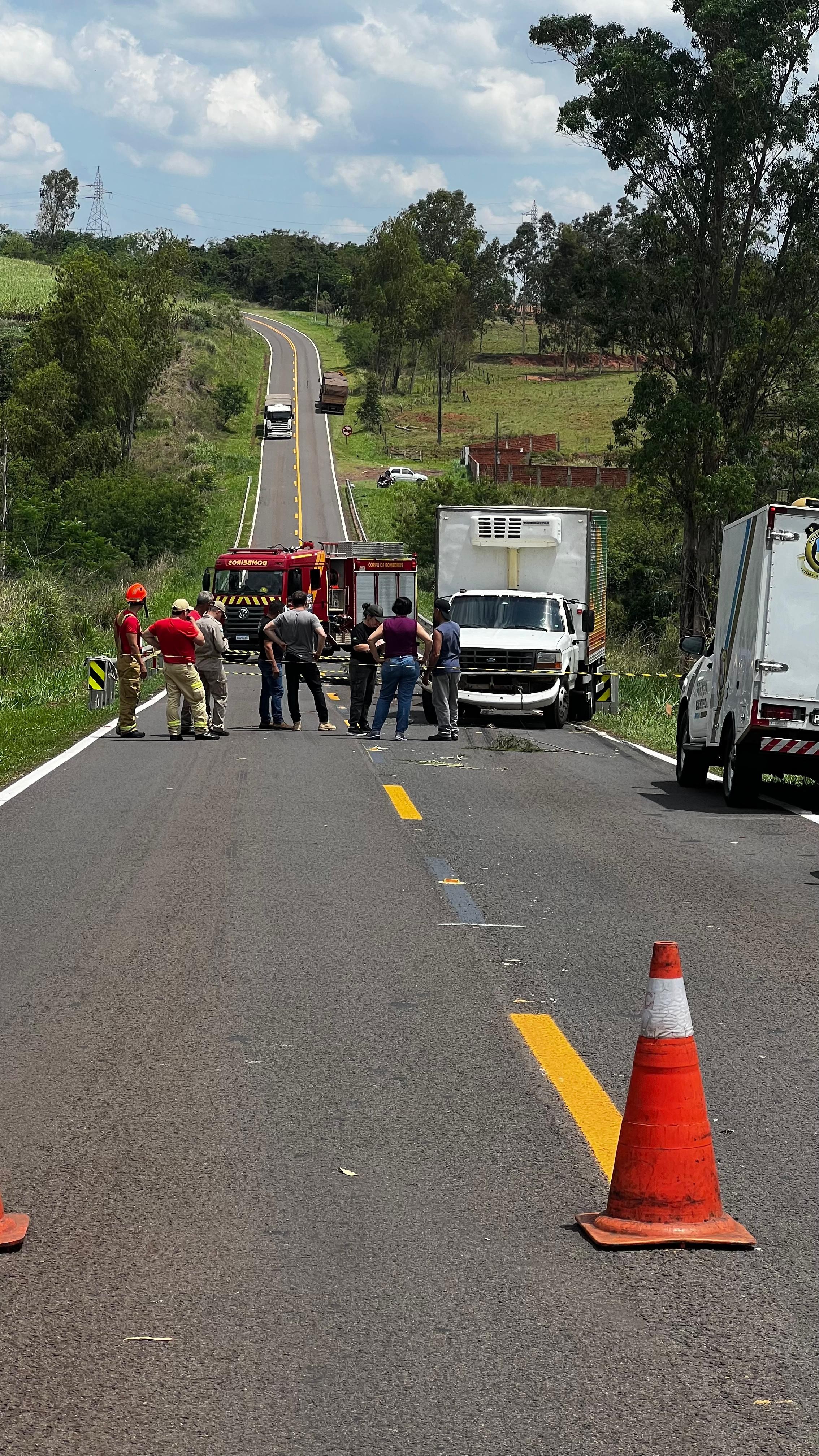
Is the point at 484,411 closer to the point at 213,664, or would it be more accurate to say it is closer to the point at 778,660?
the point at 213,664

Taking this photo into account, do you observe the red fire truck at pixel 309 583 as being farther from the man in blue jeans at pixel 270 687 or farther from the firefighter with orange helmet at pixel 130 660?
the firefighter with orange helmet at pixel 130 660

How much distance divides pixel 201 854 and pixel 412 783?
513 centimetres

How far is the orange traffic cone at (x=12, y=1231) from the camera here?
4.45m

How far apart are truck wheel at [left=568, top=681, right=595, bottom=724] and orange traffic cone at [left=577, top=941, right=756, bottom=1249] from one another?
70.7 feet

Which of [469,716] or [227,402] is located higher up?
[227,402]

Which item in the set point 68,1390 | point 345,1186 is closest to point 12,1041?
point 345,1186

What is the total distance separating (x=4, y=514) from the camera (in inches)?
2156

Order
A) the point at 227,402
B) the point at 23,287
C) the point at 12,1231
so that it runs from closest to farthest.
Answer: the point at 12,1231
the point at 227,402
the point at 23,287

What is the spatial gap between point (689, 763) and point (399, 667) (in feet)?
16.5

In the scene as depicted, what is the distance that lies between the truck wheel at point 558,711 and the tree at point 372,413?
287ft

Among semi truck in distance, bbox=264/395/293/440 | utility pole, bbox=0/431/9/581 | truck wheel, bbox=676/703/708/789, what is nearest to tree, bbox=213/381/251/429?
semi truck in distance, bbox=264/395/293/440

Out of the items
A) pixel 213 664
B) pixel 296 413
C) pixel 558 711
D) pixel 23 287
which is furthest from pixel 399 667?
pixel 23 287

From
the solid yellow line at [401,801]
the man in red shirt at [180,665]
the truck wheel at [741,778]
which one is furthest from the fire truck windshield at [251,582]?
the truck wheel at [741,778]

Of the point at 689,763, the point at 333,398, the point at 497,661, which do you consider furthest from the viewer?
the point at 333,398
